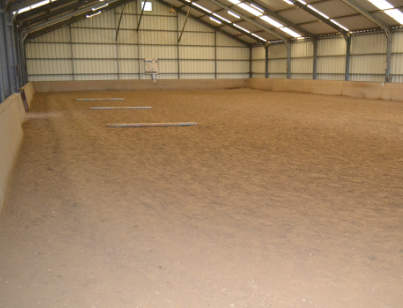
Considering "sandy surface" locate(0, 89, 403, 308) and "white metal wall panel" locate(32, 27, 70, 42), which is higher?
"white metal wall panel" locate(32, 27, 70, 42)

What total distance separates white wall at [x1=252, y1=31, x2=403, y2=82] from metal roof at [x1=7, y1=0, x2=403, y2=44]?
89 centimetres

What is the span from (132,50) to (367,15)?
21.6m

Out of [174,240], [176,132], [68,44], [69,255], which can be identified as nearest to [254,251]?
[174,240]

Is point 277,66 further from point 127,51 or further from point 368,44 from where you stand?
point 127,51

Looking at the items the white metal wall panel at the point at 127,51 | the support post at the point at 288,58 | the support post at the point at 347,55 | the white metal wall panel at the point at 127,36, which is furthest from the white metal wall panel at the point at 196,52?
the support post at the point at 347,55

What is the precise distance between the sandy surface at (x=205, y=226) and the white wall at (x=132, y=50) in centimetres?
2804

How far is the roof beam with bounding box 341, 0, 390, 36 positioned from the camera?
2312 centimetres

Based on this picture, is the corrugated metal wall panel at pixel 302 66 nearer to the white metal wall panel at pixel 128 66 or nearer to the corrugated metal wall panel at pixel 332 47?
the corrugated metal wall panel at pixel 332 47

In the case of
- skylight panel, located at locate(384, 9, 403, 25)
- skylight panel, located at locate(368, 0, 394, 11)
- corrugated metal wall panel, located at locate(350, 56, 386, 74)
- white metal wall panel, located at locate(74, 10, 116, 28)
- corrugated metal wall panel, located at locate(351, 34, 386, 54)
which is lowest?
corrugated metal wall panel, located at locate(350, 56, 386, 74)

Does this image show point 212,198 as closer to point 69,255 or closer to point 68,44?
point 69,255

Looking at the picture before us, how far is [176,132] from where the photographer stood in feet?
38.7

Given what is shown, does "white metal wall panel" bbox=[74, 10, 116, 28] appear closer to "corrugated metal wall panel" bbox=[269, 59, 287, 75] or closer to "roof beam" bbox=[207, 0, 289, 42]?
"roof beam" bbox=[207, 0, 289, 42]

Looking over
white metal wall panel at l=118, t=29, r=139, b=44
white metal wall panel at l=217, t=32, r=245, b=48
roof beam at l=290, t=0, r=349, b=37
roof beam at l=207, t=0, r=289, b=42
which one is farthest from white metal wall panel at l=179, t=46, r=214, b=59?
roof beam at l=290, t=0, r=349, b=37

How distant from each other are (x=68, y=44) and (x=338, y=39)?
23154 millimetres
